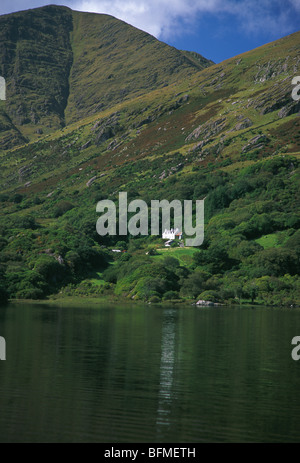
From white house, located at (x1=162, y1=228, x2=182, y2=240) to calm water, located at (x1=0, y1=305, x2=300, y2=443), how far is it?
262 ft

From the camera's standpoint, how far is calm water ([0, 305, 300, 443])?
16.9 m

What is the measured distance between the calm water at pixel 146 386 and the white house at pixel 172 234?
262 feet

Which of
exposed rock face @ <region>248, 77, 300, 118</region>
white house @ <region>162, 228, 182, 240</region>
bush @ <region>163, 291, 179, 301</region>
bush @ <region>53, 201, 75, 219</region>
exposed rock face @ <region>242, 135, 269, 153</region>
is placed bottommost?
bush @ <region>163, 291, 179, 301</region>

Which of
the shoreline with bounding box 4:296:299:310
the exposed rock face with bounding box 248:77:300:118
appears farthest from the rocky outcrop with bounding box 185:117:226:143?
the shoreline with bounding box 4:296:299:310

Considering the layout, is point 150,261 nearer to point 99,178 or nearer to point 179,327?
point 179,327

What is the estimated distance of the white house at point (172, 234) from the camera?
407 ft

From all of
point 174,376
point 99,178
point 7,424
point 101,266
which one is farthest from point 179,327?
point 99,178

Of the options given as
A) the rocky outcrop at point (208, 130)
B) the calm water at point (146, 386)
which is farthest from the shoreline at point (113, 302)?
the rocky outcrop at point (208, 130)

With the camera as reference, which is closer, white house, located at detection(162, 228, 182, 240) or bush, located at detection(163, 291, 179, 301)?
bush, located at detection(163, 291, 179, 301)

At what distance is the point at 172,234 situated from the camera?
12500 centimetres

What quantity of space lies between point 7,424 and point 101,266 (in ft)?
300

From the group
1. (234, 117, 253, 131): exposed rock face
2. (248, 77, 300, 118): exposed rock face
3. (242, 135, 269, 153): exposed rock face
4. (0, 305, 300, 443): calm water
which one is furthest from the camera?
(234, 117, 253, 131): exposed rock face

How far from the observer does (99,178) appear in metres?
174

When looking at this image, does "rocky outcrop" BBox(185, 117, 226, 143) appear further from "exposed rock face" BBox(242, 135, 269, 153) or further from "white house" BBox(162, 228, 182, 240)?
"white house" BBox(162, 228, 182, 240)
